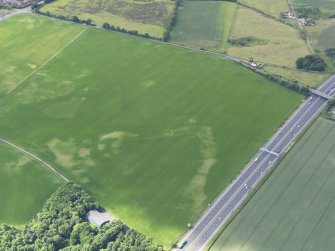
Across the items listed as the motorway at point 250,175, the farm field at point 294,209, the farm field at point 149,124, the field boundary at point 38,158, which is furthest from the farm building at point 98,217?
the farm field at point 294,209

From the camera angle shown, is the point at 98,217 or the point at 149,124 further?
the point at 149,124

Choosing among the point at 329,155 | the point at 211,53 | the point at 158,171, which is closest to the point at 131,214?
the point at 158,171

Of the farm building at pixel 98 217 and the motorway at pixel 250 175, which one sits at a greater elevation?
the motorway at pixel 250 175

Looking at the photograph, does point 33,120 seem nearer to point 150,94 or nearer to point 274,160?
point 150,94

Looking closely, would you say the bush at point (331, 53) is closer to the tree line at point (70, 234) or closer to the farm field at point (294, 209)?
the farm field at point (294, 209)

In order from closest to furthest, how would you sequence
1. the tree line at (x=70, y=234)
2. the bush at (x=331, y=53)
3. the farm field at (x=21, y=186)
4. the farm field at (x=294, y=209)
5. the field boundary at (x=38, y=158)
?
1. the tree line at (x=70, y=234)
2. the farm field at (x=294, y=209)
3. the farm field at (x=21, y=186)
4. the field boundary at (x=38, y=158)
5. the bush at (x=331, y=53)

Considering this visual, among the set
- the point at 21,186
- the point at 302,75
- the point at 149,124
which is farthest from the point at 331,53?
the point at 21,186

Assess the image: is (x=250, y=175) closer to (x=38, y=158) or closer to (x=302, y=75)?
(x=302, y=75)
